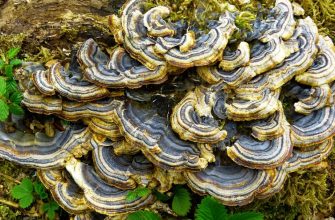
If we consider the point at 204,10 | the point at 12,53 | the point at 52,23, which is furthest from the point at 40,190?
the point at 204,10

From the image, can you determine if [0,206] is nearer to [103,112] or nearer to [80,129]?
[80,129]

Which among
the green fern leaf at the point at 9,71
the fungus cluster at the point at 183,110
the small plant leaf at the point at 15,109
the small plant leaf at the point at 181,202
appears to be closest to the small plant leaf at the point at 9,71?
the green fern leaf at the point at 9,71

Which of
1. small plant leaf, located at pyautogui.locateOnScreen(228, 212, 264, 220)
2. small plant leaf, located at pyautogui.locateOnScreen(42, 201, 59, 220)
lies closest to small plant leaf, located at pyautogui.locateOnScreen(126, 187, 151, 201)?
small plant leaf, located at pyautogui.locateOnScreen(228, 212, 264, 220)

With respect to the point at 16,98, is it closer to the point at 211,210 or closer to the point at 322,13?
the point at 211,210

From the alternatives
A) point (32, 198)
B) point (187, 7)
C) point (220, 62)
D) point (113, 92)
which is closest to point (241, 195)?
point (220, 62)

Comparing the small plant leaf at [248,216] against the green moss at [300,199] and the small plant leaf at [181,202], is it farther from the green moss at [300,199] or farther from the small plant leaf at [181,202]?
the green moss at [300,199]

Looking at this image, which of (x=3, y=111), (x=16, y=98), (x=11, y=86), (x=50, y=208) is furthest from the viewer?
(x=50, y=208)

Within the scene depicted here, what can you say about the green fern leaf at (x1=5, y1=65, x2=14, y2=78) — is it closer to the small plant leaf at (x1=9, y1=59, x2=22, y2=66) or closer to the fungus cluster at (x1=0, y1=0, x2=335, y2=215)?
the small plant leaf at (x1=9, y1=59, x2=22, y2=66)
